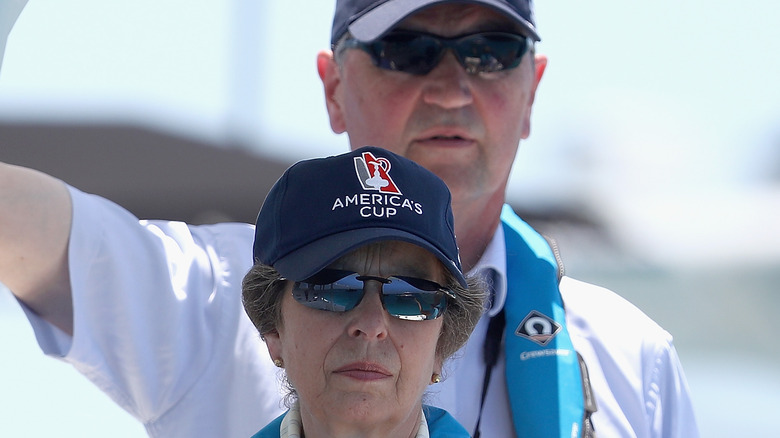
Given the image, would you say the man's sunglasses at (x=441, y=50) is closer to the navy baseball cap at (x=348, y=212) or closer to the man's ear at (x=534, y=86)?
the man's ear at (x=534, y=86)

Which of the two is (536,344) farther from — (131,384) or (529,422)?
(131,384)

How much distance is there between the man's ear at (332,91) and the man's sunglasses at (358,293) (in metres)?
1.07

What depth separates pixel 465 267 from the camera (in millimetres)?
2775

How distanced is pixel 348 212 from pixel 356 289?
0.46 ft

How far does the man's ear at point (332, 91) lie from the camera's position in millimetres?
2947

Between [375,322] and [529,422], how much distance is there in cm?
73

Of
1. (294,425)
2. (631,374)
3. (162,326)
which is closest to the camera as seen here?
(294,425)

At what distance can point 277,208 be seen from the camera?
6.57 ft

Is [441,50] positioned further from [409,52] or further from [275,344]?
[275,344]

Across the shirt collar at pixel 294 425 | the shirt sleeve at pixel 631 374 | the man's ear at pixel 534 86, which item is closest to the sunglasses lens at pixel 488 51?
the man's ear at pixel 534 86

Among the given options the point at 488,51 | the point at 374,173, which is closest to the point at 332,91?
the point at 488,51

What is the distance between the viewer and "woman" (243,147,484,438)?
188 cm

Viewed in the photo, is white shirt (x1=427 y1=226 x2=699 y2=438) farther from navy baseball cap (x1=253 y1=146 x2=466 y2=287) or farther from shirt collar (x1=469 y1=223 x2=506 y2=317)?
navy baseball cap (x1=253 y1=146 x2=466 y2=287)

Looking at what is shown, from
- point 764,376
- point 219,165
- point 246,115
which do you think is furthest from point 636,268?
point 219,165
